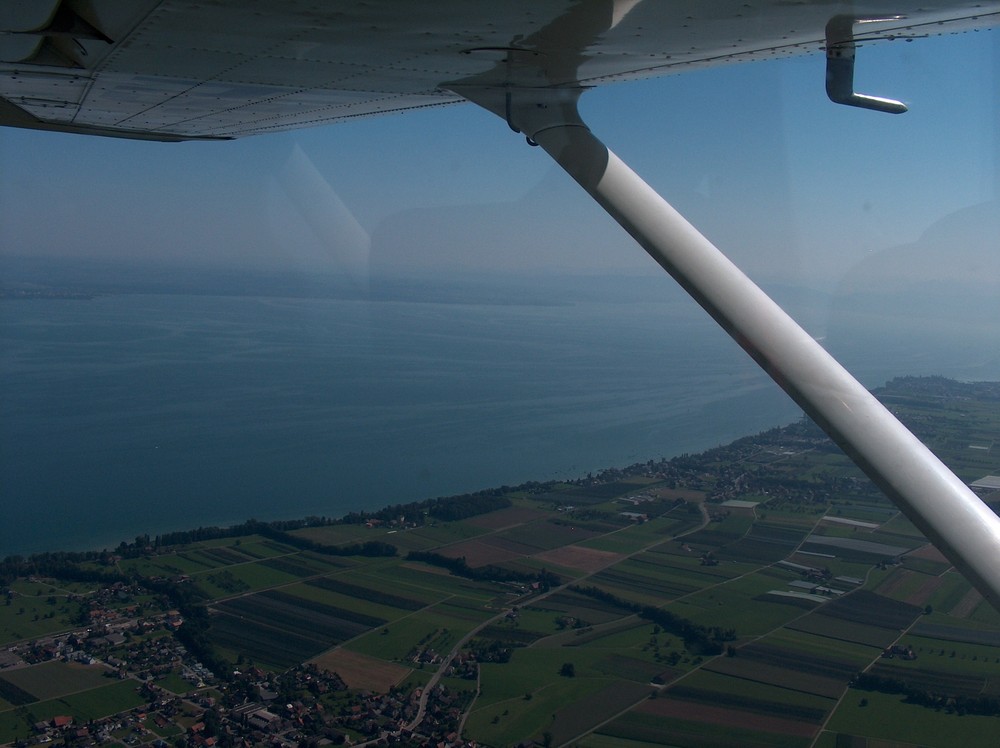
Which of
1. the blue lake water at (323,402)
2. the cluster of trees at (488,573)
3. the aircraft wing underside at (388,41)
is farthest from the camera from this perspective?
the blue lake water at (323,402)

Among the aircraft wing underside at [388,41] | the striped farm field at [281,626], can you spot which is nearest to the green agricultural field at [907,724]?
the striped farm field at [281,626]

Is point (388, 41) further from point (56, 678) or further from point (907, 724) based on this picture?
point (56, 678)

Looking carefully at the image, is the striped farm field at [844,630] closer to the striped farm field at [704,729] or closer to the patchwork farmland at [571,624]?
the patchwork farmland at [571,624]

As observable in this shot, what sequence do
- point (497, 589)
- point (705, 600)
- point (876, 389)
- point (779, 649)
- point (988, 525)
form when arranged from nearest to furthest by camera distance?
point (988, 525)
point (779, 649)
point (705, 600)
point (497, 589)
point (876, 389)

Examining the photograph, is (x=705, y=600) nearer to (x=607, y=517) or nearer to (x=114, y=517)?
(x=607, y=517)

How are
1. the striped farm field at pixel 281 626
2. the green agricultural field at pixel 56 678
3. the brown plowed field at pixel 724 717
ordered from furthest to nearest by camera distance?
the striped farm field at pixel 281 626 < the green agricultural field at pixel 56 678 < the brown plowed field at pixel 724 717

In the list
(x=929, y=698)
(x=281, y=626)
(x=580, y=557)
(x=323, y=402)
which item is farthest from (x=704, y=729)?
(x=323, y=402)

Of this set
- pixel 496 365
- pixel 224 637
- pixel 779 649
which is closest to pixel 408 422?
pixel 496 365
